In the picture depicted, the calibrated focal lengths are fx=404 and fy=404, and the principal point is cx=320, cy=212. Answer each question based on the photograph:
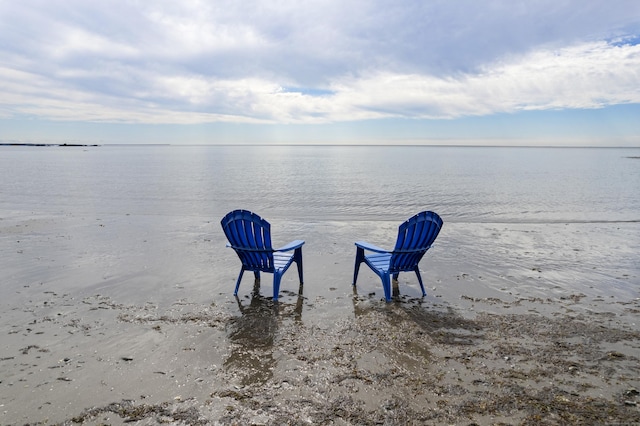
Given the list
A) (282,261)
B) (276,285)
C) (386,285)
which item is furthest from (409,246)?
(276,285)

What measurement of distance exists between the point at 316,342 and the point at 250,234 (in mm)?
1983

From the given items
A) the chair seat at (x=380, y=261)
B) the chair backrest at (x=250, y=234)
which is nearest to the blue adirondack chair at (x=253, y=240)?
the chair backrest at (x=250, y=234)

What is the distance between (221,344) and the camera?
14.2 feet

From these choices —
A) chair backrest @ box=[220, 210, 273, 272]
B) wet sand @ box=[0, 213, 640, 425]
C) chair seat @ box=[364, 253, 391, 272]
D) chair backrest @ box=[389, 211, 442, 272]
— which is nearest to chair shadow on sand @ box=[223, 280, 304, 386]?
wet sand @ box=[0, 213, 640, 425]

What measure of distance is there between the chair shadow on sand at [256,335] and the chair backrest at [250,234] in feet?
1.89

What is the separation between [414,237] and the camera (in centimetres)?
587

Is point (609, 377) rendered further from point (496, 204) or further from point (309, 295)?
point (496, 204)

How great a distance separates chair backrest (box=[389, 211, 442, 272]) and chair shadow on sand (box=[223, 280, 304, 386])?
1.52 meters

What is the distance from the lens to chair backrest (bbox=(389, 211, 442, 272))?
5.79 meters

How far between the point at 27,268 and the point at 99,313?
9.67 ft

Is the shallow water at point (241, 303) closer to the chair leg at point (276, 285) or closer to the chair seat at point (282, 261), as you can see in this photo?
the chair leg at point (276, 285)

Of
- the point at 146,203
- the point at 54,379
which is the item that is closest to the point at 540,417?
the point at 54,379

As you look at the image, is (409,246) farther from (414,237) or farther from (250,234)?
(250,234)

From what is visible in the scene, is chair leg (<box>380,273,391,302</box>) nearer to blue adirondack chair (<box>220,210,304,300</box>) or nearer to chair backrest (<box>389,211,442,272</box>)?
chair backrest (<box>389,211,442,272</box>)
